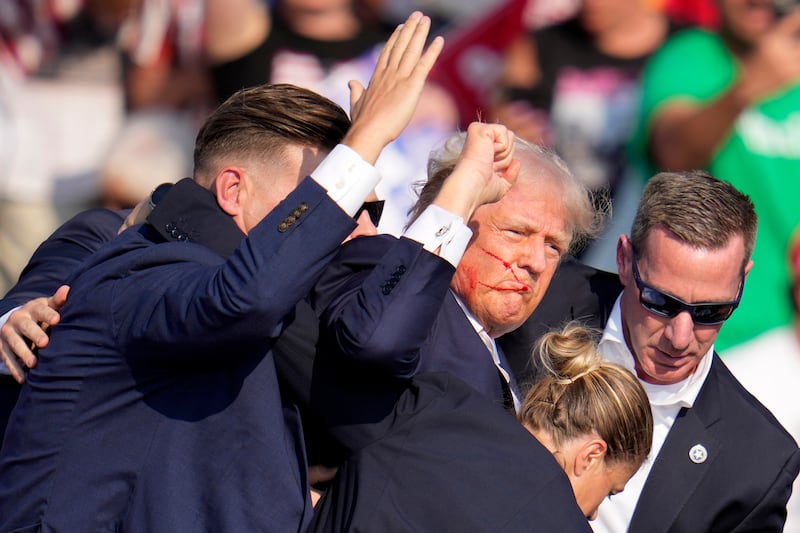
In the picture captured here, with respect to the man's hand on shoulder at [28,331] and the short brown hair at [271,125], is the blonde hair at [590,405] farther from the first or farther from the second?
the man's hand on shoulder at [28,331]

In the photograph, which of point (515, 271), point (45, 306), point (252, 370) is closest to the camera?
point (252, 370)

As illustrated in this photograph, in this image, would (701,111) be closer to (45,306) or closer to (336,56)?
(336,56)

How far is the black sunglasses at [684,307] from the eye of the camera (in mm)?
3633

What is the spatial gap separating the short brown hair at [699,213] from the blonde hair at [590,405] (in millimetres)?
880

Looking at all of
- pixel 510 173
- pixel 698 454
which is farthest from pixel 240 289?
pixel 698 454

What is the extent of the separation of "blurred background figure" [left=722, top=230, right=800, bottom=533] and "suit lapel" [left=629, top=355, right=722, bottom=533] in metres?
2.00

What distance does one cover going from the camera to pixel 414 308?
2314 millimetres

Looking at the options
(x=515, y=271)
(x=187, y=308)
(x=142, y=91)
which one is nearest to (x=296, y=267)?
(x=187, y=308)

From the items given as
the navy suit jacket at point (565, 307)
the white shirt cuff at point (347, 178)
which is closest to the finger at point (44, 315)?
the white shirt cuff at point (347, 178)

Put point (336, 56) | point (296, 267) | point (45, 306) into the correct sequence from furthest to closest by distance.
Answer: point (336, 56)
point (45, 306)
point (296, 267)

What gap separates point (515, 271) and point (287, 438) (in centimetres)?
96

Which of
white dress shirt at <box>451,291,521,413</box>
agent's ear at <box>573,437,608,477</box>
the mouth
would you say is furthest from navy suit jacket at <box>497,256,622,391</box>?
agent's ear at <box>573,437,608,477</box>

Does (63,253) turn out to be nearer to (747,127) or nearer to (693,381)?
(693,381)

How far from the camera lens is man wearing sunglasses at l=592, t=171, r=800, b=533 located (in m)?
3.56
